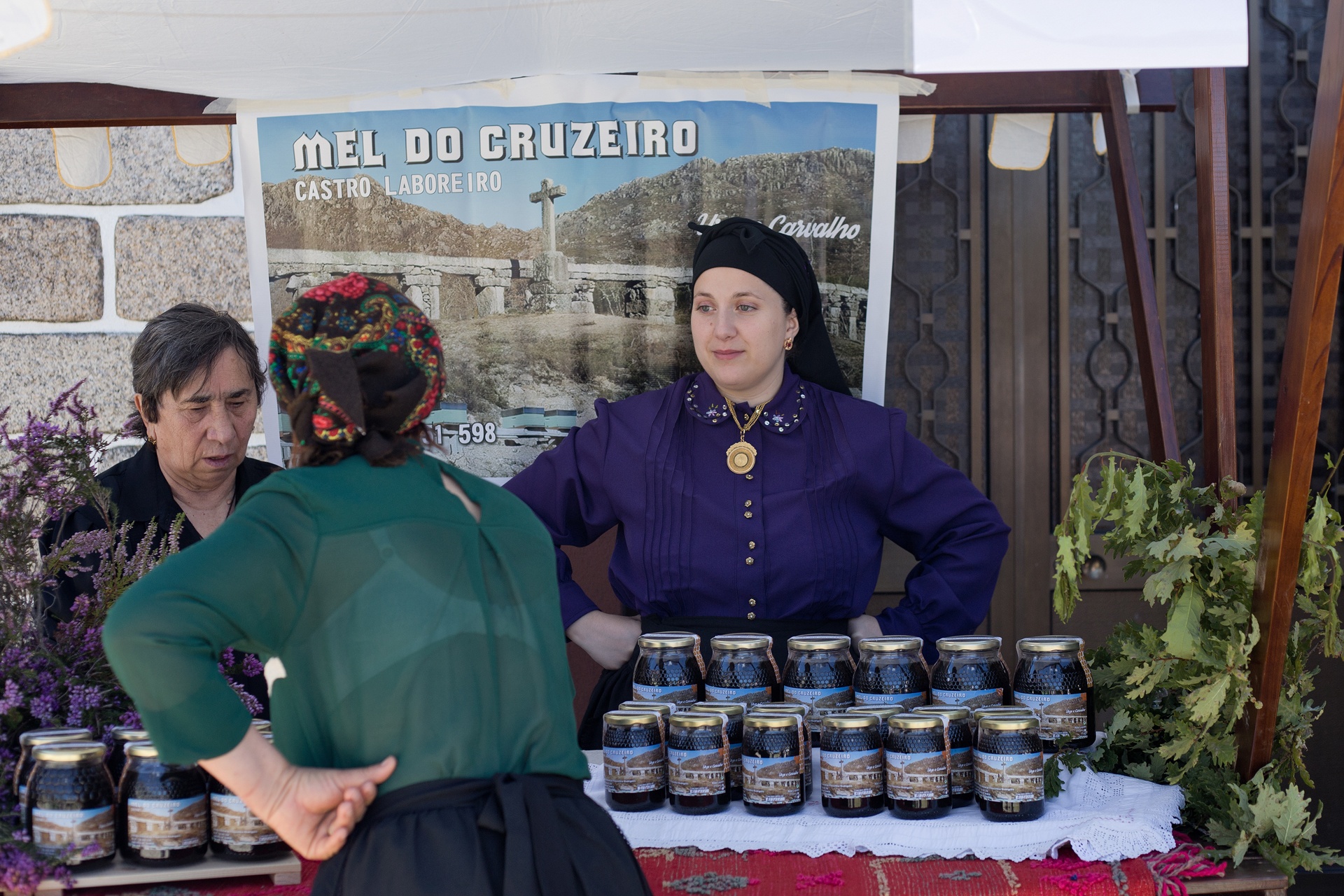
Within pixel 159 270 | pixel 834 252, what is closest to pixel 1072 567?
pixel 834 252

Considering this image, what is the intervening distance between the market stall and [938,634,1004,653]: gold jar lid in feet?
0.44

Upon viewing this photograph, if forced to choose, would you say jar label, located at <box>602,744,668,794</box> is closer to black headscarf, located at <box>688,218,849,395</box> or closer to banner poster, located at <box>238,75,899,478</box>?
black headscarf, located at <box>688,218,849,395</box>

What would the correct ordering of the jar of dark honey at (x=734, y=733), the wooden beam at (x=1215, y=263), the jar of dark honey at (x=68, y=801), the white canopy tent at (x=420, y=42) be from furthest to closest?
the white canopy tent at (x=420, y=42)
the wooden beam at (x=1215, y=263)
the jar of dark honey at (x=734, y=733)
the jar of dark honey at (x=68, y=801)

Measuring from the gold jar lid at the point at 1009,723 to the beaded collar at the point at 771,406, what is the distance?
1068mm

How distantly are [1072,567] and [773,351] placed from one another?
2.83 feet

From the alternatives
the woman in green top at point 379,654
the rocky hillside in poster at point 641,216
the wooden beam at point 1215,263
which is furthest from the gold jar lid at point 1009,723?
the rocky hillside in poster at point 641,216

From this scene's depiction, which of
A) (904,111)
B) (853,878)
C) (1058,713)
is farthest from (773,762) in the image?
(904,111)

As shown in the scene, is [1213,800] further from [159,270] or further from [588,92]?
[159,270]

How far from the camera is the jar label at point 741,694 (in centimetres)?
187

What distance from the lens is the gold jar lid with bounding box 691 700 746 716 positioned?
169 cm

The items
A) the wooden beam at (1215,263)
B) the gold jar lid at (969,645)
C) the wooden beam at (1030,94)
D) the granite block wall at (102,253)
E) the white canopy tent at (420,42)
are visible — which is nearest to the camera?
the gold jar lid at (969,645)

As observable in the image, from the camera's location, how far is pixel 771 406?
2.61 m

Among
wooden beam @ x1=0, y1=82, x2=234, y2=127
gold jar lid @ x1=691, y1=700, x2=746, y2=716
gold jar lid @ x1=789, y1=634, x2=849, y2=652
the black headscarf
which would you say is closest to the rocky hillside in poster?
Result: the black headscarf

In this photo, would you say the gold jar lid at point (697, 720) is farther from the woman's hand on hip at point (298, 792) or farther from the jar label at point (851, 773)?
the woman's hand on hip at point (298, 792)
